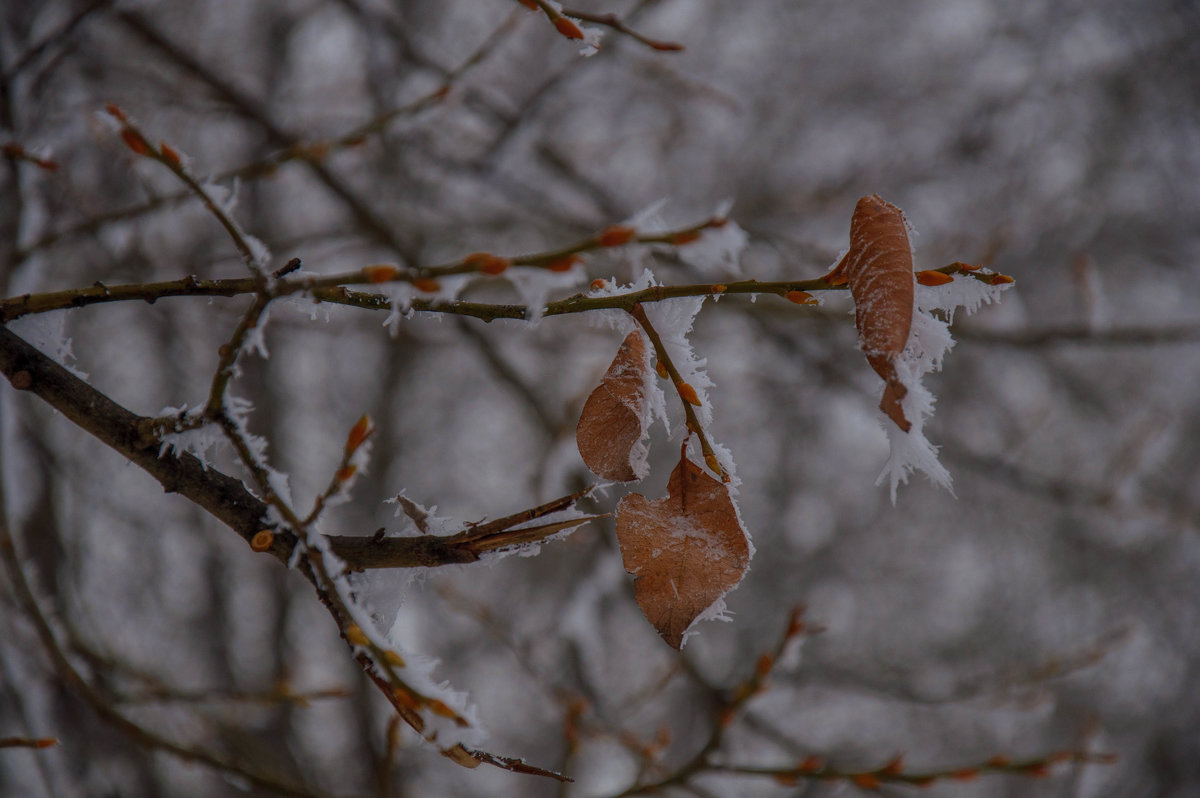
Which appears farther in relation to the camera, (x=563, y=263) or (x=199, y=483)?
(x=199, y=483)

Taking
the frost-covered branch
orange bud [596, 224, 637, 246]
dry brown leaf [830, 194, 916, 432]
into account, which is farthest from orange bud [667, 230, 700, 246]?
the frost-covered branch

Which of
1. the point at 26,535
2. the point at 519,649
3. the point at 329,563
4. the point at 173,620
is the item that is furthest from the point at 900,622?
the point at 329,563

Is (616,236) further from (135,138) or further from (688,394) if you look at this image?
(135,138)

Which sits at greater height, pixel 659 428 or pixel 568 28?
pixel 659 428

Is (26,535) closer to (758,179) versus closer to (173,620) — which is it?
(173,620)

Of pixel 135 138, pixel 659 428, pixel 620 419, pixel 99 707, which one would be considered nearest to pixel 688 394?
pixel 620 419

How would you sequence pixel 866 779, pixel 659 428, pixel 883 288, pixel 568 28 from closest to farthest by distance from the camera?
pixel 883 288 → pixel 568 28 → pixel 866 779 → pixel 659 428
